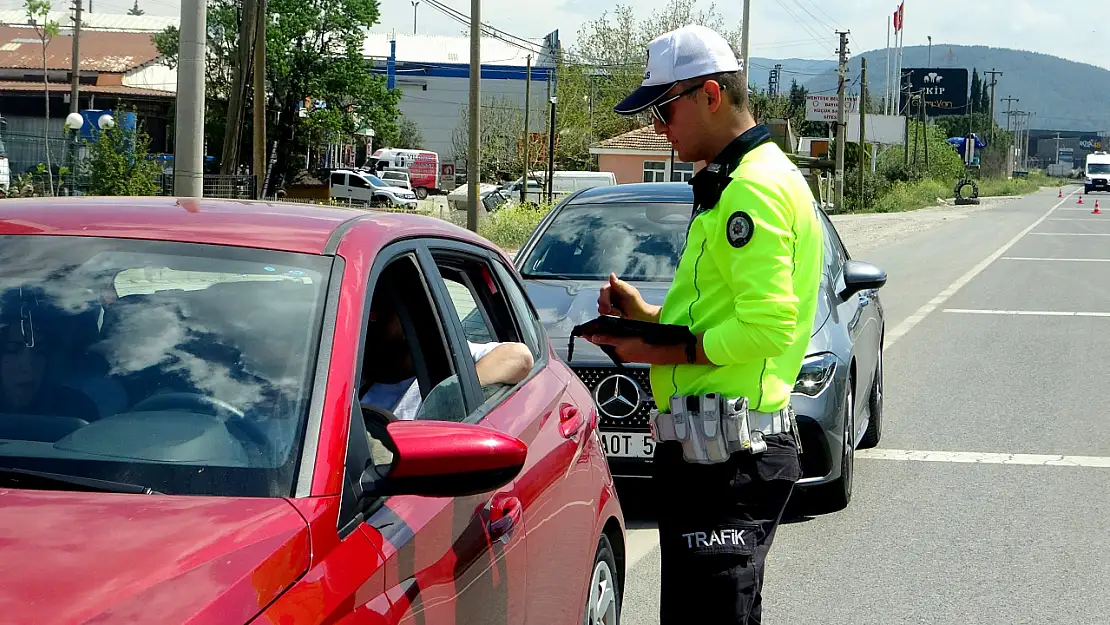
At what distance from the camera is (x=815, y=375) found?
6.39 meters

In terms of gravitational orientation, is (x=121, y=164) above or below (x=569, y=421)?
above

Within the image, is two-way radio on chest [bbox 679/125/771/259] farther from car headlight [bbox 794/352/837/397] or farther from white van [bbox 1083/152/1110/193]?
white van [bbox 1083/152/1110/193]

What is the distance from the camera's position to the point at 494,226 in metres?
30.0

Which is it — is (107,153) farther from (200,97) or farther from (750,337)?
(750,337)

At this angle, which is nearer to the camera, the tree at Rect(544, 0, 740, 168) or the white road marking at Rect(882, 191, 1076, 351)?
the white road marking at Rect(882, 191, 1076, 351)

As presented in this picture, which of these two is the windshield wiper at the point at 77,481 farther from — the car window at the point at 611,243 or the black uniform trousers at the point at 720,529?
the car window at the point at 611,243

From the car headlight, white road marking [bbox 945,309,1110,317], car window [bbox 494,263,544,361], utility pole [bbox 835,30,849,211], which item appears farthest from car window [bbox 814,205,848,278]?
utility pole [bbox 835,30,849,211]

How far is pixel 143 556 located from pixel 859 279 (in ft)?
18.5

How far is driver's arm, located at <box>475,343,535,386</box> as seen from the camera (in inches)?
140

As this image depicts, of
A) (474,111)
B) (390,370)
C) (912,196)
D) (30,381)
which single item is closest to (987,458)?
(390,370)

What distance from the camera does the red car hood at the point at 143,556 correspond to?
1894mm

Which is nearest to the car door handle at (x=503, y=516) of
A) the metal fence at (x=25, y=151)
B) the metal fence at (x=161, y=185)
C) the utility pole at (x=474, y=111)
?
the metal fence at (x=161, y=185)

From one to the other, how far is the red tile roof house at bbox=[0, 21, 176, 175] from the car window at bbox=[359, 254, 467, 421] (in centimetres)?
6760

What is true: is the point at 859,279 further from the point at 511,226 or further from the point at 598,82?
the point at 598,82
